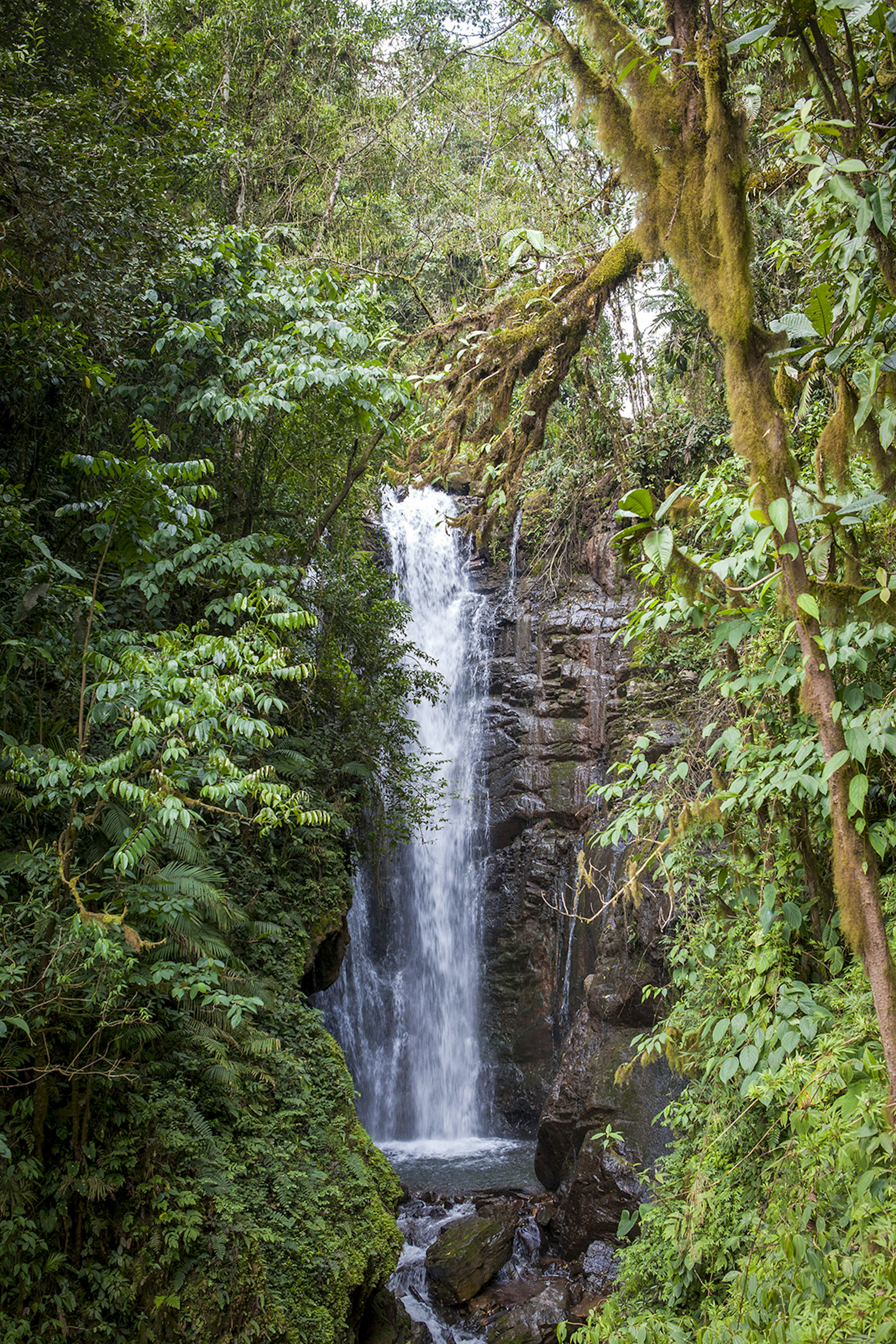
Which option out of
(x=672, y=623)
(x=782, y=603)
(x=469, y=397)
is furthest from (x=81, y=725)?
(x=672, y=623)

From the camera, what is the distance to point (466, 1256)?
24.9 feet

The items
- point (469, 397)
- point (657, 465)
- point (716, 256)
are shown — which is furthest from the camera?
point (657, 465)

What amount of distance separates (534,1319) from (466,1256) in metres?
0.95

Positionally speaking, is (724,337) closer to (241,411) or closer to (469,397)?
(469,397)

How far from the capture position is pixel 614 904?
386 inches

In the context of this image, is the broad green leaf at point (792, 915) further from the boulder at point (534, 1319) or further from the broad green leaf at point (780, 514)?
the boulder at point (534, 1319)

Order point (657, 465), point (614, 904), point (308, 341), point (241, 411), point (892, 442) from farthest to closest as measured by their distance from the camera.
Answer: point (657, 465)
point (614, 904)
point (308, 341)
point (241, 411)
point (892, 442)

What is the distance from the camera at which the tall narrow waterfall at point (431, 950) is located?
12.1 meters

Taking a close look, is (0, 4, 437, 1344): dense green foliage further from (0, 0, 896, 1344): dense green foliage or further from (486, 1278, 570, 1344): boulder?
(486, 1278, 570, 1344): boulder

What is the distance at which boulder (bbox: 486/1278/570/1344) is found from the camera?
6637 mm

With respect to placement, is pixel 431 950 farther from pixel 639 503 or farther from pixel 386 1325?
pixel 639 503

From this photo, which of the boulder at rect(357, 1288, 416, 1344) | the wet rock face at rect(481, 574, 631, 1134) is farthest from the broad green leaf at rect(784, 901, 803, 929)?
the wet rock face at rect(481, 574, 631, 1134)

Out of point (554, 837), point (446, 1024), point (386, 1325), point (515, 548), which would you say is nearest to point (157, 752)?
point (386, 1325)

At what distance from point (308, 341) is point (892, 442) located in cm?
553
